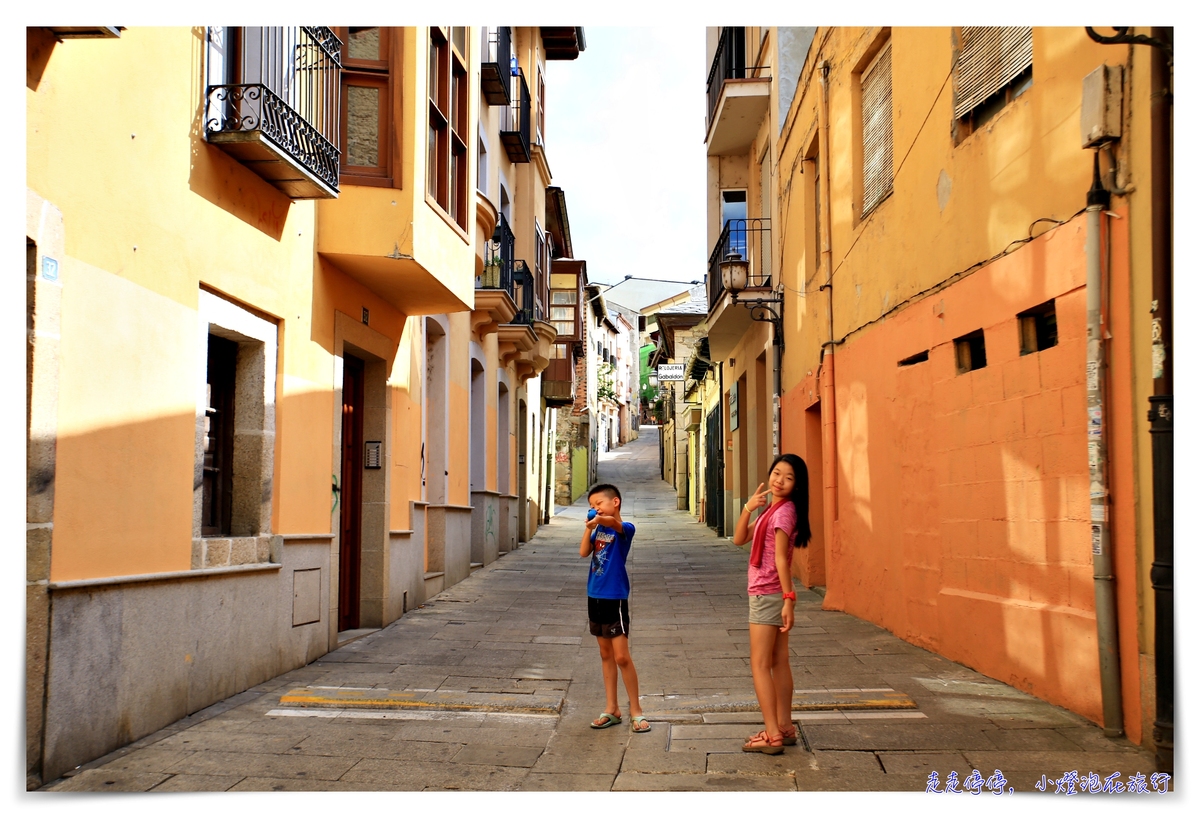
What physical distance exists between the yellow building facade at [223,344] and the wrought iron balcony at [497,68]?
4.03 meters

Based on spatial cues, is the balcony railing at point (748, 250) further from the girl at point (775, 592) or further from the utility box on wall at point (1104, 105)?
the girl at point (775, 592)

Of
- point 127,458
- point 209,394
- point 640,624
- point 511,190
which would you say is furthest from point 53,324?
point 511,190

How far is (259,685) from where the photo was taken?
7.24 m

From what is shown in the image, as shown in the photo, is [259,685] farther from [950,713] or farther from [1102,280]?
[1102,280]

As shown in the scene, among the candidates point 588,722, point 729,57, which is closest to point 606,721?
point 588,722

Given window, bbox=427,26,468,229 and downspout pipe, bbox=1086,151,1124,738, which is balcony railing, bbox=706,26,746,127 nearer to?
window, bbox=427,26,468,229

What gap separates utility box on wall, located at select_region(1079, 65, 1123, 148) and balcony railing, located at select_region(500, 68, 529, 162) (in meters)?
13.3

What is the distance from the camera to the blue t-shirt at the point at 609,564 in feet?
19.3

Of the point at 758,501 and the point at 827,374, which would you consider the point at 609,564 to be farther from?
the point at 827,374

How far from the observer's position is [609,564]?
593cm

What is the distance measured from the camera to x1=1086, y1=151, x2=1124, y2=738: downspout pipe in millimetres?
5367

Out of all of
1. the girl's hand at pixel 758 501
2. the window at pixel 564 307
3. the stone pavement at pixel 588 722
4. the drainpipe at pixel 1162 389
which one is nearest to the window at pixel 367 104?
the stone pavement at pixel 588 722

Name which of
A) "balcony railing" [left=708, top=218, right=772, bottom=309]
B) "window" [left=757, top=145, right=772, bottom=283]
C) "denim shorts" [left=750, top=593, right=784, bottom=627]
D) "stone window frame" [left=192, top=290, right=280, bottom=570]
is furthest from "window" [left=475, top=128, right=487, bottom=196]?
"denim shorts" [left=750, top=593, right=784, bottom=627]

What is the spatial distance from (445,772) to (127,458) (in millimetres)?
2407
